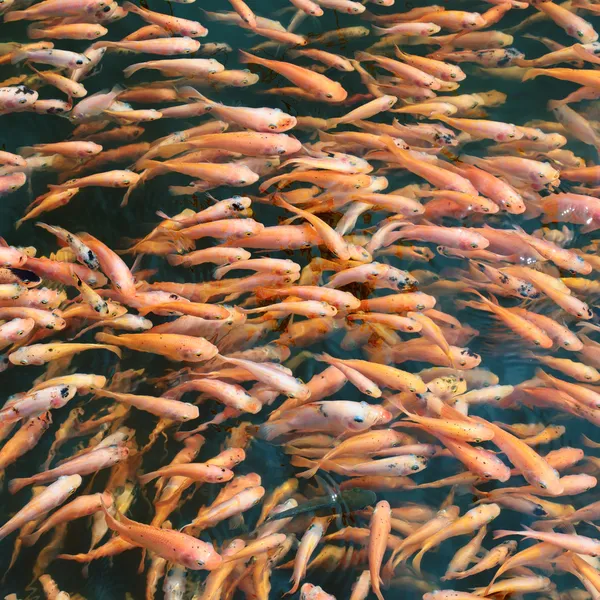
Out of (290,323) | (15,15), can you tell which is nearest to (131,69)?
(15,15)

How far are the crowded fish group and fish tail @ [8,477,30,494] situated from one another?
47mm

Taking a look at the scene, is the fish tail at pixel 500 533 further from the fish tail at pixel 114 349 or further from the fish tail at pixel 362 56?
the fish tail at pixel 362 56

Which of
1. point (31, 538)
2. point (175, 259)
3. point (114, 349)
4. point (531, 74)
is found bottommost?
point (31, 538)

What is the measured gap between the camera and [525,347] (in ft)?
14.2

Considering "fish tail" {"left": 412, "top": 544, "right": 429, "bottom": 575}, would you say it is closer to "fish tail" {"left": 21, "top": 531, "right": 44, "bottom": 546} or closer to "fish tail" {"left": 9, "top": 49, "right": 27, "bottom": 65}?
"fish tail" {"left": 21, "top": 531, "right": 44, "bottom": 546}

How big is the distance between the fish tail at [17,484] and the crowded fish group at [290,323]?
0.15ft

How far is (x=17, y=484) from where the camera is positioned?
3500mm

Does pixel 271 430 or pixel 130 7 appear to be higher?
pixel 130 7

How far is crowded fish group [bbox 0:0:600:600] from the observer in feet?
11.4

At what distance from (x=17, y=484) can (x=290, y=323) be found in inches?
70.7

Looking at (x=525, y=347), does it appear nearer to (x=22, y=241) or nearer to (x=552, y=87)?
(x=552, y=87)

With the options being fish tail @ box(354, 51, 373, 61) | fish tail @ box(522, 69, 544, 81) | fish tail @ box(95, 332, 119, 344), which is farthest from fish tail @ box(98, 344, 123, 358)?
fish tail @ box(522, 69, 544, 81)

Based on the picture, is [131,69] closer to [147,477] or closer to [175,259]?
[175,259]

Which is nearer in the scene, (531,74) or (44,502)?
→ (44,502)
